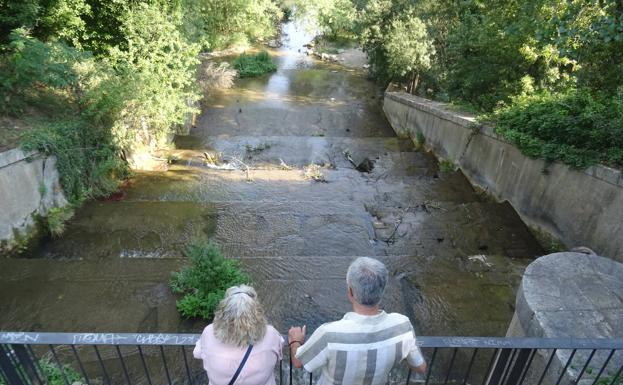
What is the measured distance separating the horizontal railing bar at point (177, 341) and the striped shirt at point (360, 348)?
0.15m

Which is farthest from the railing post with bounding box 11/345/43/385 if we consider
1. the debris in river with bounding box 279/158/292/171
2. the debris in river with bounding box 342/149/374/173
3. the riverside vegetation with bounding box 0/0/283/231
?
the debris in river with bounding box 342/149/374/173

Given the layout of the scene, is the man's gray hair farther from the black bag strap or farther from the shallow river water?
the shallow river water

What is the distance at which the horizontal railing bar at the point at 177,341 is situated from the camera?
6.76 feet

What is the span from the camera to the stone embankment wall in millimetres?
5441

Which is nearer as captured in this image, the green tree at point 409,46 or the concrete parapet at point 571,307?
the concrete parapet at point 571,307

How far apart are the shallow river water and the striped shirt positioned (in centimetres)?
225

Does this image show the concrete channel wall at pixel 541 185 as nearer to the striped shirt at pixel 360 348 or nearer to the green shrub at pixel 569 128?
the green shrub at pixel 569 128

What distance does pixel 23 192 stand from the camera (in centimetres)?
578

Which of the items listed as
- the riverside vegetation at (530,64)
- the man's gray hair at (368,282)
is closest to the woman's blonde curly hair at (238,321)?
the man's gray hair at (368,282)

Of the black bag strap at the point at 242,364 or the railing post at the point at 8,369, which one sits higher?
the black bag strap at the point at 242,364

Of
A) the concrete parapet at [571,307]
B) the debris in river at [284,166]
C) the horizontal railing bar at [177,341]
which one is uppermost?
the horizontal railing bar at [177,341]

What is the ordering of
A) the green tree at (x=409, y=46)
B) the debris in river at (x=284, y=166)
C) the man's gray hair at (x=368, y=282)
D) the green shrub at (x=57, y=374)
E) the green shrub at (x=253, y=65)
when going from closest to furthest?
the man's gray hair at (x=368, y=282) < the green shrub at (x=57, y=374) < the debris in river at (x=284, y=166) < the green tree at (x=409, y=46) < the green shrub at (x=253, y=65)

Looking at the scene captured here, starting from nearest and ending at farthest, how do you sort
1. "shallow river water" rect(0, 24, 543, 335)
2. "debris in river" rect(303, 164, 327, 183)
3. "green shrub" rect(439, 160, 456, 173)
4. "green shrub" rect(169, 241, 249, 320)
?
1. "green shrub" rect(169, 241, 249, 320)
2. "shallow river water" rect(0, 24, 543, 335)
3. "debris in river" rect(303, 164, 327, 183)
4. "green shrub" rect(439, 160, 456, 173)

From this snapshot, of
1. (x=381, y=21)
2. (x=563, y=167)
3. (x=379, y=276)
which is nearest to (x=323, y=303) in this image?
(x=379, y=276)
